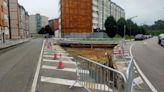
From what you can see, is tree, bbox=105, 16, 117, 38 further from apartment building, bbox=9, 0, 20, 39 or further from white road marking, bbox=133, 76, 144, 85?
white road marking, bbox=133, 76, 144, 85

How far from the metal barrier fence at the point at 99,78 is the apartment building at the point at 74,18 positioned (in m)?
94.6

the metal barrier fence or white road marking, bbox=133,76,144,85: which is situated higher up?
the metal barrier fence

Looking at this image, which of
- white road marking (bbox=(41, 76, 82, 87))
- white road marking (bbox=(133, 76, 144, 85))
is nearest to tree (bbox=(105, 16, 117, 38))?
white road marking (bbox=(133, 76, 144, 85))

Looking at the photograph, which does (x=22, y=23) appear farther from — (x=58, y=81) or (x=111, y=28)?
(x=58, y=81)

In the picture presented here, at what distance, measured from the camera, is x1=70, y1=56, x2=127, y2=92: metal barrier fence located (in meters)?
6.03

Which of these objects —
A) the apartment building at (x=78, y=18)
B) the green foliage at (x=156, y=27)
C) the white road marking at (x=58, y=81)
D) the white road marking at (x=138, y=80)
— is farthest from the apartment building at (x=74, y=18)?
the white road marking at (x=138, y=80)

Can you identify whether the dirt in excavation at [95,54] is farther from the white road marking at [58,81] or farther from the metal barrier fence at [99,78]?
the metal barrier fence at [99,78]

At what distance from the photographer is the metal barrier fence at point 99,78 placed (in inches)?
238

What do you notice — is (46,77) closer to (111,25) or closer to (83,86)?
(83,86)

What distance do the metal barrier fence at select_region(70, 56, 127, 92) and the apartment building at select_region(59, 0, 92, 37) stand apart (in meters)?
94.6

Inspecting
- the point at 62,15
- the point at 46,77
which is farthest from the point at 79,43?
the point at 62,15

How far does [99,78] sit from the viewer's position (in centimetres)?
775

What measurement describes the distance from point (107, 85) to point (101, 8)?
129m

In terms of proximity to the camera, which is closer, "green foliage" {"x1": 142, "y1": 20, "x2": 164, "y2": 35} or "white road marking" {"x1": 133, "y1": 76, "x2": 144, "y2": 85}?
"white road marking" {"x1": 133, "y1": 76, "x2": 144, "y2": 85}
